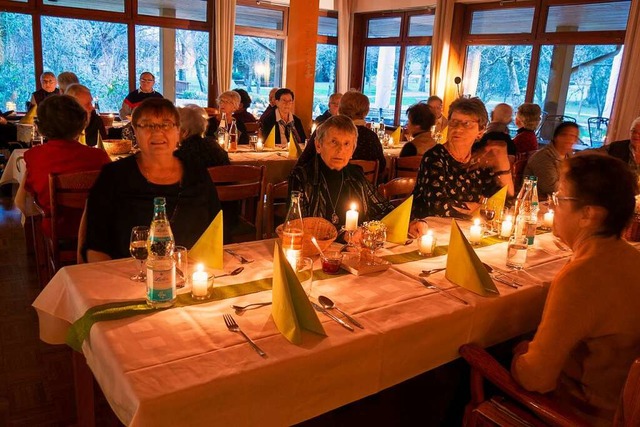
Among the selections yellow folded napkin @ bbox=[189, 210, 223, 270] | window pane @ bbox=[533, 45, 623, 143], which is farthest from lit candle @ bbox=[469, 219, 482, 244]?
window pane @ bbox=[533, 45, 623, 143]

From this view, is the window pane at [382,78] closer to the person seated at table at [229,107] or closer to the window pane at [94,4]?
the window pane at [94,4]

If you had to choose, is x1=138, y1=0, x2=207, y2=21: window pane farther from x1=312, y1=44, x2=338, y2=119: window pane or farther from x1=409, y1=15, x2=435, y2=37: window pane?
x1=409, y1=15, x2=435, y2=37: window pane

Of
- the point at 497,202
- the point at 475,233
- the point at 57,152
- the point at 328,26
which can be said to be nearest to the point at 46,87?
the point at 57,152

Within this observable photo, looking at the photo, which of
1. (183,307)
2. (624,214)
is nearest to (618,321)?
(624,214)

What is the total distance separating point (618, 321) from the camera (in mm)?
1426

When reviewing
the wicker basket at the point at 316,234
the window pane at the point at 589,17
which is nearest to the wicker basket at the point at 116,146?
the wicker basket at the point at 316,234

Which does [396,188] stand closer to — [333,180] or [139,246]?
[333,180]

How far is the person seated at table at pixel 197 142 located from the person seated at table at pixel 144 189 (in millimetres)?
989

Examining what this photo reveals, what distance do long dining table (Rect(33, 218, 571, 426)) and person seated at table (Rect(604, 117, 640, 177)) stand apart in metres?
2.52

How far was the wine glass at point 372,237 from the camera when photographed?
199cm

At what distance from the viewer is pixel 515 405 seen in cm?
161

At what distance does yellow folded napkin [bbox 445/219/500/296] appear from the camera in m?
1.78

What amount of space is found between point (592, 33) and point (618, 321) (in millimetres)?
6903

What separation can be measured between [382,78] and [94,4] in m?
5.17
